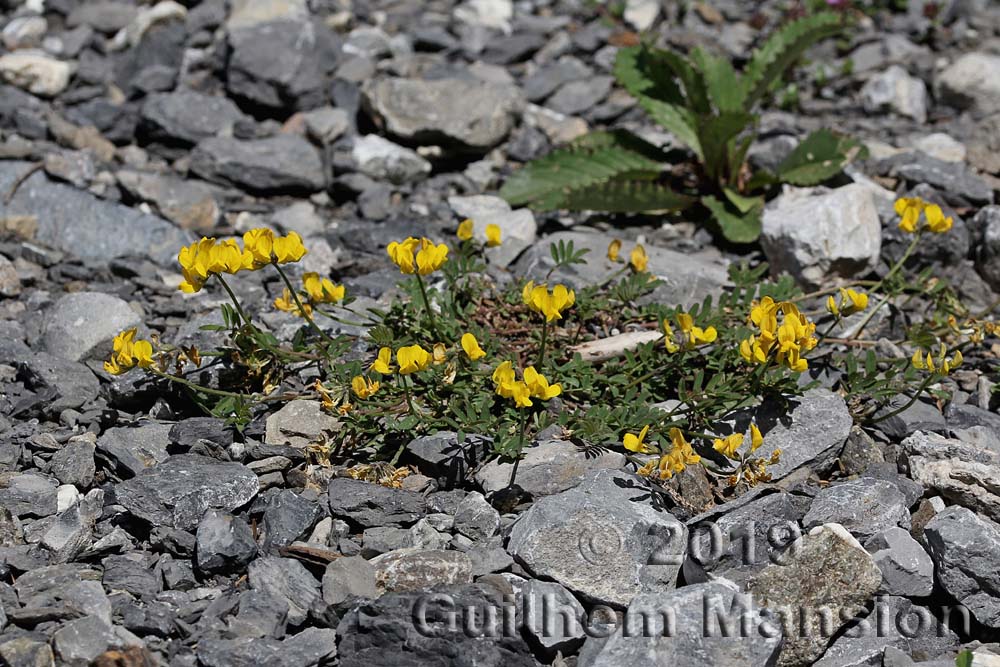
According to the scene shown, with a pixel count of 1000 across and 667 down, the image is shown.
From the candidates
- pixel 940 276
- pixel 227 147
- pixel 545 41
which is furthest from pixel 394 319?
pixel 545 41

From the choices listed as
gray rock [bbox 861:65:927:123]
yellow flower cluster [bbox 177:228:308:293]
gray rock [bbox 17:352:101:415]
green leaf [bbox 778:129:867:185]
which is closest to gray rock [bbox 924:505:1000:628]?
yellow flower cluster [bbox 177:228:308:293]

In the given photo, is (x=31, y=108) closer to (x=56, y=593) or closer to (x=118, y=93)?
(x=118, y=93)

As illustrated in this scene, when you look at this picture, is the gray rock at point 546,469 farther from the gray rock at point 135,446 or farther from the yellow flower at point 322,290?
the gray rock at point 135,446

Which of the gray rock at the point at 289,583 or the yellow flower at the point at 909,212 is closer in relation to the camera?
the gray rock at the point at 289,583

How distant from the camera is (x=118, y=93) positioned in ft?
20.8

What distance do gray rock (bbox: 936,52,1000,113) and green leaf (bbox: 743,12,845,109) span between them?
3.57 feet

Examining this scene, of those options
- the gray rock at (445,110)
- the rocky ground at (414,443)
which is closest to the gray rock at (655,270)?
the rocky ground at (414,443)

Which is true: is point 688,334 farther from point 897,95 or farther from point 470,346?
point 897,95

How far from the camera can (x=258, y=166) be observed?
18.2 feet

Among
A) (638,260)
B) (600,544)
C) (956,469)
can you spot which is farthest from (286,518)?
(956,469)

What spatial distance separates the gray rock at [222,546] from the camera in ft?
9.91

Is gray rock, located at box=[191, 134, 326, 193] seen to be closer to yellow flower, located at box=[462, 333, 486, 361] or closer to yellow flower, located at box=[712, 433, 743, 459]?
yellow flower, located at box=[462, 333, 486, 361]

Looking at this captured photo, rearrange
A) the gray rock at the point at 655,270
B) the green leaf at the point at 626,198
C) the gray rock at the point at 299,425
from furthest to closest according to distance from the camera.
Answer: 1. the green leaf at the point at 626,198
2. the gray rock at the point at 655,270
3. the gray rock at the point at 299,425

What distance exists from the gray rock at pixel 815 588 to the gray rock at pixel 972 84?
4378 millimetres
